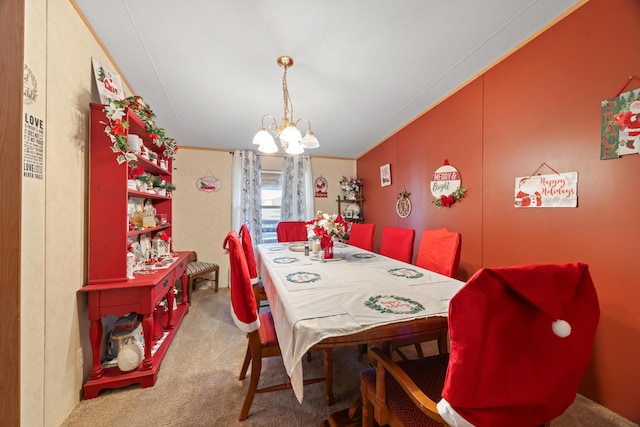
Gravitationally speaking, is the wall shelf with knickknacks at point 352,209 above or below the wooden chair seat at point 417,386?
above

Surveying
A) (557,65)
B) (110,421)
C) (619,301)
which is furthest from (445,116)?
(110,421)

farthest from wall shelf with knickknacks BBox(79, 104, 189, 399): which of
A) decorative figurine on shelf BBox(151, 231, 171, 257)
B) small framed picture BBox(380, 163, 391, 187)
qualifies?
small framed picture BBox(380, 163, 391, 187)

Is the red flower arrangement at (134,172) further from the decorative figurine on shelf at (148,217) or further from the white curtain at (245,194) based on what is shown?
the white curtain at (245,194)

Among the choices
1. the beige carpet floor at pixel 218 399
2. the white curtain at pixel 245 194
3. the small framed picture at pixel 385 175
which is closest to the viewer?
the beige carpet floor at pixel 218 399

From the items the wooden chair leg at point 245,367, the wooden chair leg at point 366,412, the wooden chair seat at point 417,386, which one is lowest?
the wooden chair leg at point 245,367

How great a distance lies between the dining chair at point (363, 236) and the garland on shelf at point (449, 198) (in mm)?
757

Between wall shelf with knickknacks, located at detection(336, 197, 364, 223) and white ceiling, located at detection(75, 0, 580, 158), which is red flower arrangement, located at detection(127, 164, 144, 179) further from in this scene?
wall shelf with knickknacks, located at detection(336, 197, 364, 223)

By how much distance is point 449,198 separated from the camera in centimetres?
243

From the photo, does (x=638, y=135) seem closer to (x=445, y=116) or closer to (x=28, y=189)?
(x=445, y=116)

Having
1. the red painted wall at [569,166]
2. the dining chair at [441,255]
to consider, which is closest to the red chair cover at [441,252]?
the dining chair at [441,255]

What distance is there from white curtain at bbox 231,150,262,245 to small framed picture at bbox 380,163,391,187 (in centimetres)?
214

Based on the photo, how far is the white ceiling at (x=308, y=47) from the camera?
1434 millimetres

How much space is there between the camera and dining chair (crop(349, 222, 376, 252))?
282 cm

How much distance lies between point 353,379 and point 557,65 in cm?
260
